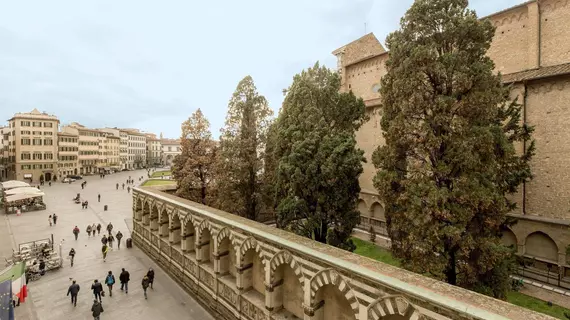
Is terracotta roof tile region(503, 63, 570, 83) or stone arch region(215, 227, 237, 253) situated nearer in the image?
stone arch region(215, 227, 237, 253)

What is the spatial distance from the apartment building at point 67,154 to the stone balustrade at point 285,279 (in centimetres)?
6510

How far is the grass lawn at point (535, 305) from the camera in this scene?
45.1ft

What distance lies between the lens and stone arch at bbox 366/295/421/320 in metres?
6.62

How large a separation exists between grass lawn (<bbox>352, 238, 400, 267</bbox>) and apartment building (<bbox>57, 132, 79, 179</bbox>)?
7385 centimetres

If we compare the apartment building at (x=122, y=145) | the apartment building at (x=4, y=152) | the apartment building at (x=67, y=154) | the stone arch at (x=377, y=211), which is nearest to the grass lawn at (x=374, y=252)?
the stone arch at (x=377, y=211)

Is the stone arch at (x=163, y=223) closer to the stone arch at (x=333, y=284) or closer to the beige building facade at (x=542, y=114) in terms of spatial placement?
the stone arch at (x=333, y=284)

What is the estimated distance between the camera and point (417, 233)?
1134 centimetres

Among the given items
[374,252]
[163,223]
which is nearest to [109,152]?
[163,223]

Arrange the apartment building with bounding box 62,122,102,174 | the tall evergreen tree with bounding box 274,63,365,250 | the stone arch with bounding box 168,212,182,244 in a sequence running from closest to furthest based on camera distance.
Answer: the tall evergreen tree with bounding box 274,63,365,250 → the stone arch with bounding box 168,212,182,244 → the apartment building with bounding box 62,122,102,174

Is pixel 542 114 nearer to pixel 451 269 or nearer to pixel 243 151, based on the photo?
pixel 451 269

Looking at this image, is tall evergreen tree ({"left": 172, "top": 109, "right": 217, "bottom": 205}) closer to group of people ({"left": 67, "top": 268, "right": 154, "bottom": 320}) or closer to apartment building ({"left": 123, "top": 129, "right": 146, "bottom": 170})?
group of people ({"left": 67, "top": 268, "right": 154, "bottom": 320})

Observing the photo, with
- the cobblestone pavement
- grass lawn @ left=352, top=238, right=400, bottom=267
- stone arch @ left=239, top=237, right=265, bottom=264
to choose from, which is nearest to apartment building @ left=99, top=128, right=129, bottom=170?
the cobblestone pavement

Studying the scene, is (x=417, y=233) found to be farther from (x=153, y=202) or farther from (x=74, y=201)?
(x=74, y=201)

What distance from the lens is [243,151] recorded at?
21.7 meters
